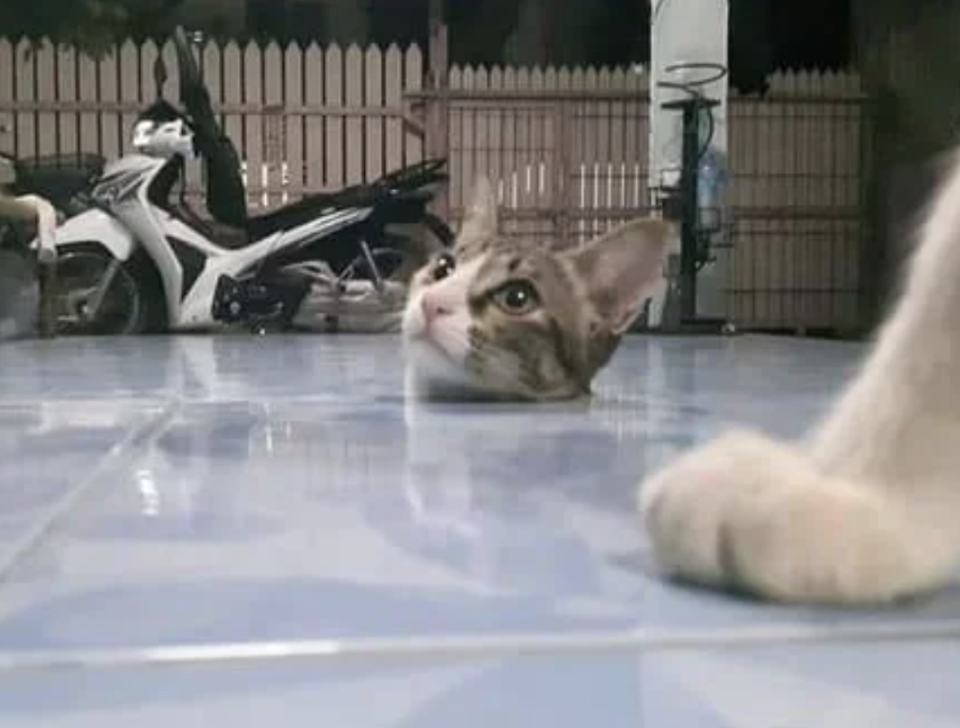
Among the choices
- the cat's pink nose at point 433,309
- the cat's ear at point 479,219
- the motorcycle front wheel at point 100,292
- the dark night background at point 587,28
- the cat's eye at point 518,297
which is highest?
the dark night background at point 587,28

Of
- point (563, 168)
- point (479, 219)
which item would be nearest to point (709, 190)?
point (563, 168)

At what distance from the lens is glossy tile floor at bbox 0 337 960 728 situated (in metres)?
0.42

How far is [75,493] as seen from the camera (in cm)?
90

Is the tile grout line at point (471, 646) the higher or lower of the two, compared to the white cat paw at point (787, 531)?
lower

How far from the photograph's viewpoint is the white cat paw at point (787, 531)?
50cm

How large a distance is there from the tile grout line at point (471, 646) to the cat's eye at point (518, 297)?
109 centimetres

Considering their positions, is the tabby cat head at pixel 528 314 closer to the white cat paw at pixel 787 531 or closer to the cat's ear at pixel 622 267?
the cat's ear at pixel 622 267

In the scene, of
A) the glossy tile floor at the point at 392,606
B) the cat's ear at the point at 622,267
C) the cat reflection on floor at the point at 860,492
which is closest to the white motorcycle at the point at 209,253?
the cat's ear at the point at 622,267

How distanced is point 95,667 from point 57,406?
1218 millimetres

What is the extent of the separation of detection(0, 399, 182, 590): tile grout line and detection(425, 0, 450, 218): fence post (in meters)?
5.65

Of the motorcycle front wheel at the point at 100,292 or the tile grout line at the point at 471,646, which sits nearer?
the tile grout line at the point at 471,646

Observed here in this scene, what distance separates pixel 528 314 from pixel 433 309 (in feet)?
0.33

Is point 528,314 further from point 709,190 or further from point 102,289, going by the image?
point 709,190

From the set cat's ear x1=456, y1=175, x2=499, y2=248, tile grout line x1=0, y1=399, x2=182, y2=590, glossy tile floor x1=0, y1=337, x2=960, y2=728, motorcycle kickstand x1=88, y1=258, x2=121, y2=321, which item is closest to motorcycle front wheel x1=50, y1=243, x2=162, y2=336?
motorcycle kickstand x1=88, y1=258, x2=121, y2=321
